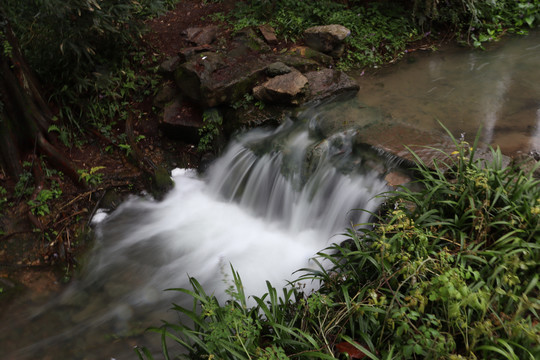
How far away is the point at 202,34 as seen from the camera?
271 inches

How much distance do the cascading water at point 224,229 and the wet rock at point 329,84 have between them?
2.11 feet

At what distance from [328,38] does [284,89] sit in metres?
1.64

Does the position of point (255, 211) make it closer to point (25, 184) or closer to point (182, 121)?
point (182, 121)

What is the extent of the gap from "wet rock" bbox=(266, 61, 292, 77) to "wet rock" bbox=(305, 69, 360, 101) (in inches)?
14.8

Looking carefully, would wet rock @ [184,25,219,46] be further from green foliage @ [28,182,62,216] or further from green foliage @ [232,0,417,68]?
green foliage @ [28,182,62,216]

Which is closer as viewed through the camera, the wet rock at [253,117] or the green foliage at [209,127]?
the wet rock at [253,117]

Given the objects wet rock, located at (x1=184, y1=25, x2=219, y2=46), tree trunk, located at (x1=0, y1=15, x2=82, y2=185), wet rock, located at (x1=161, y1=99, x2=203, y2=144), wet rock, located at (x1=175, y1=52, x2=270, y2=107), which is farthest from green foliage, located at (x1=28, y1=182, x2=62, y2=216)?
wet rock, located at (x1=184, y1=25, x2=219, y2=46)

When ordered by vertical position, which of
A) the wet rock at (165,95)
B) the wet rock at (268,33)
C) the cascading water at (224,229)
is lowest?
the cascading water at (224,229)

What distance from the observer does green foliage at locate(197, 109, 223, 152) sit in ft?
19.5

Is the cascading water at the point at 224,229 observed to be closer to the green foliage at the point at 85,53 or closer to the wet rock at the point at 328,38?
the green foliage at the point at 85,53

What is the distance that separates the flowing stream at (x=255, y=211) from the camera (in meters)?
4.23

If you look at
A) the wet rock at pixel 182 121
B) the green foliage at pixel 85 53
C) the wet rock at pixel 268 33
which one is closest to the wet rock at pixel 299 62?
the wet rock at pixel 268 33

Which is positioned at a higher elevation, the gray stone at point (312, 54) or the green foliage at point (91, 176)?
the gray stone at point (312, 54)

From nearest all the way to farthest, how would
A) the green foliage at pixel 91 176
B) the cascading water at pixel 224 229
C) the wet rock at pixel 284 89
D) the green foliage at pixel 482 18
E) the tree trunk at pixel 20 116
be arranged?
the cascading water at pixel 224 229 → the tree trunk at pixel 20 116 → the green foliage at pixel 91 176 → the wet rock at pixel 284 89 → the green foliage at pixel 482 18
